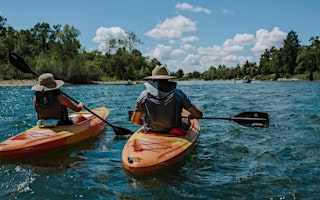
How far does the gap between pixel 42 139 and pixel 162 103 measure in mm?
2366

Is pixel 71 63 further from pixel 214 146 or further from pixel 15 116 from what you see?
pixel 214 146

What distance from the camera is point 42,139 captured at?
569 centimetres

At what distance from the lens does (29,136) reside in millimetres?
5727

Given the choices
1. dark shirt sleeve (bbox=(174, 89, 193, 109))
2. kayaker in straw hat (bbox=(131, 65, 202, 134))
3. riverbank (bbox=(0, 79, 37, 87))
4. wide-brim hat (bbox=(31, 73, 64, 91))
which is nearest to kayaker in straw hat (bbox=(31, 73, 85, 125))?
wide-brim hat (bbox=(31, 73, 64, 91))

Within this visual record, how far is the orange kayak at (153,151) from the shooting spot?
14.5 ft

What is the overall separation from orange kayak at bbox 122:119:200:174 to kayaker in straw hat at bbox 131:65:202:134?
205 mm

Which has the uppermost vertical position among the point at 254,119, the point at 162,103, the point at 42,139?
the point at 162,103

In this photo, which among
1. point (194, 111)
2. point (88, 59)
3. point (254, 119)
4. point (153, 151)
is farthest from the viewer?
point (88, 59)

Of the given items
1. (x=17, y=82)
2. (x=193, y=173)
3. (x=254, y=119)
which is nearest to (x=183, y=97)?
(x=193, y=173)

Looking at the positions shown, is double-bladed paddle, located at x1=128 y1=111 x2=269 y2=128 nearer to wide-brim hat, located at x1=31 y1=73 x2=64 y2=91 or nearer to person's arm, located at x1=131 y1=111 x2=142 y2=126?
person's arm, located at x1=131 y1=111 x2=142 y2=126

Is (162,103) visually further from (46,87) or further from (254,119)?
(46,87)

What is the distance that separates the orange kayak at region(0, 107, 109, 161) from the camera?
17.4ft

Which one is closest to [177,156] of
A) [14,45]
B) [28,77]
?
[28,77]

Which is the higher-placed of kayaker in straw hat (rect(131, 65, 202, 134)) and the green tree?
the green tree
